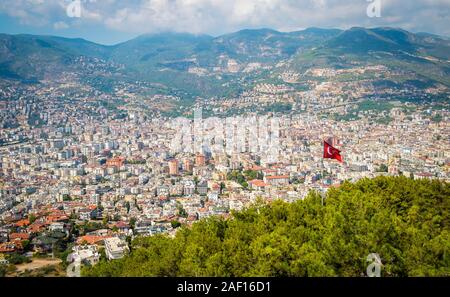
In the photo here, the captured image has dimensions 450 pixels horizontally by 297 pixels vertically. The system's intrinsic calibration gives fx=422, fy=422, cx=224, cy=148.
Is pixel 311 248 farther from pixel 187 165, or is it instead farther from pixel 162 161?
pixel 162 161

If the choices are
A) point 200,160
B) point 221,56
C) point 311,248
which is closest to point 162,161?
point 200,160

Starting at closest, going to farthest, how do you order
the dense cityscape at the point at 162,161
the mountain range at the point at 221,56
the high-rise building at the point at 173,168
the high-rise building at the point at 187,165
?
the dense cityscape at the point at 162,161 < the high-rise building at the point at 173,168 < the high-rise building at the point at 187,165 < the mountain range at the point at 221,56

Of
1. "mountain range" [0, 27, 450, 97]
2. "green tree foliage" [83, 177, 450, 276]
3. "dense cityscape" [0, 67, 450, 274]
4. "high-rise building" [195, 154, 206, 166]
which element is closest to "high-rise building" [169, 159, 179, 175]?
"dense cityscape" [0, 67, 450, 274]

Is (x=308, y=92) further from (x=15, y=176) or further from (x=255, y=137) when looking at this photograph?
(x=15, y=176)

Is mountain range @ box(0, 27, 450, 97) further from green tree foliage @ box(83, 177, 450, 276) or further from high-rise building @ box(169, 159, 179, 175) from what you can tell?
green tree foliage @ box(83, 177, 450, 276)

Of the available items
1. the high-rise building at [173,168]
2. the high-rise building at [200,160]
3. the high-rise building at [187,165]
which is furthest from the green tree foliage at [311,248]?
the high-rise building at [200,160]

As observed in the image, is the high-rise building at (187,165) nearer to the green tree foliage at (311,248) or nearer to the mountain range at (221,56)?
the mountain range at (221,56)

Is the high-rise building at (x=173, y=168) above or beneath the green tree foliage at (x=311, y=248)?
beneath

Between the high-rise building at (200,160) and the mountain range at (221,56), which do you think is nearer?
the high-rise building at (200,160)

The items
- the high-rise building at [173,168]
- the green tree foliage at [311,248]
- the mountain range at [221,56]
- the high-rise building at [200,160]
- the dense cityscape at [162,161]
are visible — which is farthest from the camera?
the mountain range at [221,56]

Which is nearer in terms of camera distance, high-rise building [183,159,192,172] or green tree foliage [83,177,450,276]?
green tree foliage [83,177,450,276]
